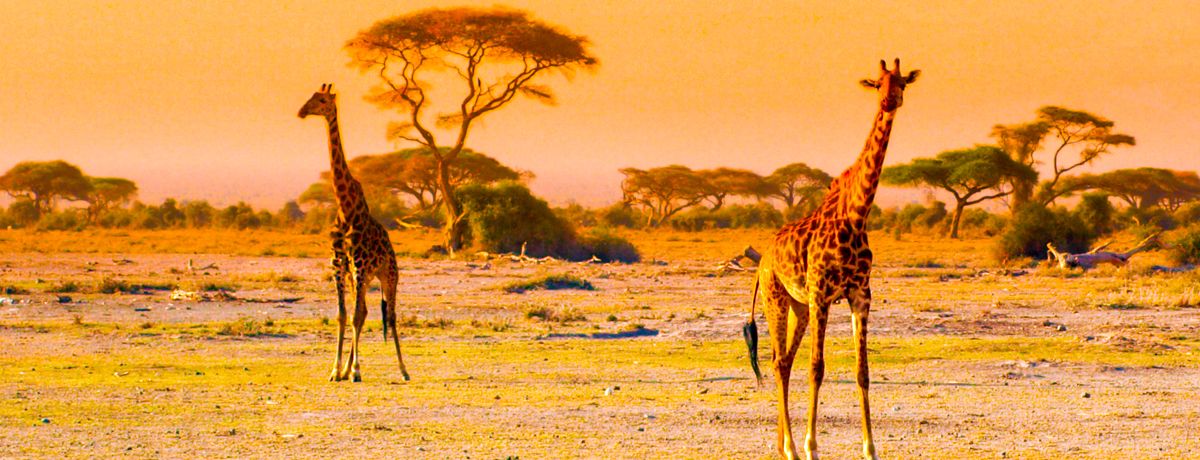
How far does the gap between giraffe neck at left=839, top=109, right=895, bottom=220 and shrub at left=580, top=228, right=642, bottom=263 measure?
30.7 m

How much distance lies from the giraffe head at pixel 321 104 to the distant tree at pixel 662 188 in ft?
197

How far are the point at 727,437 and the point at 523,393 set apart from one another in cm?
281

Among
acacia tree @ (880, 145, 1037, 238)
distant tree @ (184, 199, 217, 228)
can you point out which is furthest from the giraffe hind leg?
distant tree @ (184, 199, 217, 228)

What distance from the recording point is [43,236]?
52.6 m

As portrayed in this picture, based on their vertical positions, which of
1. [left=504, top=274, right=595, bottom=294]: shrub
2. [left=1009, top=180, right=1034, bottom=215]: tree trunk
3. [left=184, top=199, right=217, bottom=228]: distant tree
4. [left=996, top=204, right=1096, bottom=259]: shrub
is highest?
[left=1009, top=180, right=1034, bottom=215]: tree trunk

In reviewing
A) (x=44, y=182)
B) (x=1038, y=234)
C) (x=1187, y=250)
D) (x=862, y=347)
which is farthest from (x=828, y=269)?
(x=44, y=182)

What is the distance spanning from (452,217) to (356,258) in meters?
27.0

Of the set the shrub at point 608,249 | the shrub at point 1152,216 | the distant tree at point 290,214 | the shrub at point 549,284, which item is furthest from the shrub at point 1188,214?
the shrub at point 549,284

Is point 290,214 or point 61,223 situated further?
point 290,214

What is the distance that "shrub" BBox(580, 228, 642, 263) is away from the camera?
39.9 m

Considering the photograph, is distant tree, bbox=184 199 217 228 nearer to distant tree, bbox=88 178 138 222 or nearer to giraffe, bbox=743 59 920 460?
distant tree, bbox=88 178 138 222

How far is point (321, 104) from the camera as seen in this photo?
13883mm

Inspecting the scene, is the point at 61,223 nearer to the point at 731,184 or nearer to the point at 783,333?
the point at 731,184

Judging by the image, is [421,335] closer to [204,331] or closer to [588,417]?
[204,331]
